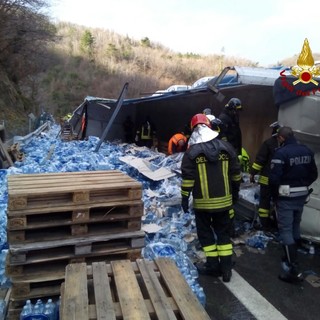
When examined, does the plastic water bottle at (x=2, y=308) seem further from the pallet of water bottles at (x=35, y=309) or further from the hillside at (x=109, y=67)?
the hillside at (x=109, y=67)

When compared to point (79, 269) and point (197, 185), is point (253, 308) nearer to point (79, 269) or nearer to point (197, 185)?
point (197, 185)

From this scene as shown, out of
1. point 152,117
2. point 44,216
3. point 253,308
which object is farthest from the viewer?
point 152,117

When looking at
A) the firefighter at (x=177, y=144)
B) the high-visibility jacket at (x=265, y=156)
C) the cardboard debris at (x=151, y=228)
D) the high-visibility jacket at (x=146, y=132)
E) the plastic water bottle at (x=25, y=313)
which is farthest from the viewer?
the high-visibility jacket at (x=146, y=132)

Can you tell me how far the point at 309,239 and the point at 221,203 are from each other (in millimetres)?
1557

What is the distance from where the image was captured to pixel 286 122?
480 centimetres

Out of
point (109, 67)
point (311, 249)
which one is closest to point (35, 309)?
point (311, 249)

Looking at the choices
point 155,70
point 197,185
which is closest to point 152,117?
point 197,185

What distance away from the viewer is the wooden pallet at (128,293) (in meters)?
2.08

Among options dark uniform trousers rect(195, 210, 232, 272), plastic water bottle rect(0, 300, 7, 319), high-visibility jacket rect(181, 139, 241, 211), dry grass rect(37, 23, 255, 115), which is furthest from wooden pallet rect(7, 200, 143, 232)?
dry grass rect(37, 23, 255, 115)

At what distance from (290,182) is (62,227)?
2.56 meters

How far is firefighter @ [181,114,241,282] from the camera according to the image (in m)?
3.92

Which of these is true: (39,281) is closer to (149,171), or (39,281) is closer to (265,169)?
(265,169)

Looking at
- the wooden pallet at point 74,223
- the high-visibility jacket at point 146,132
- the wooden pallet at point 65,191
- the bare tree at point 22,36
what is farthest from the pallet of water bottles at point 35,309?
the bare tree at point 22,36

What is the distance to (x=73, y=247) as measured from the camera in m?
3.13
